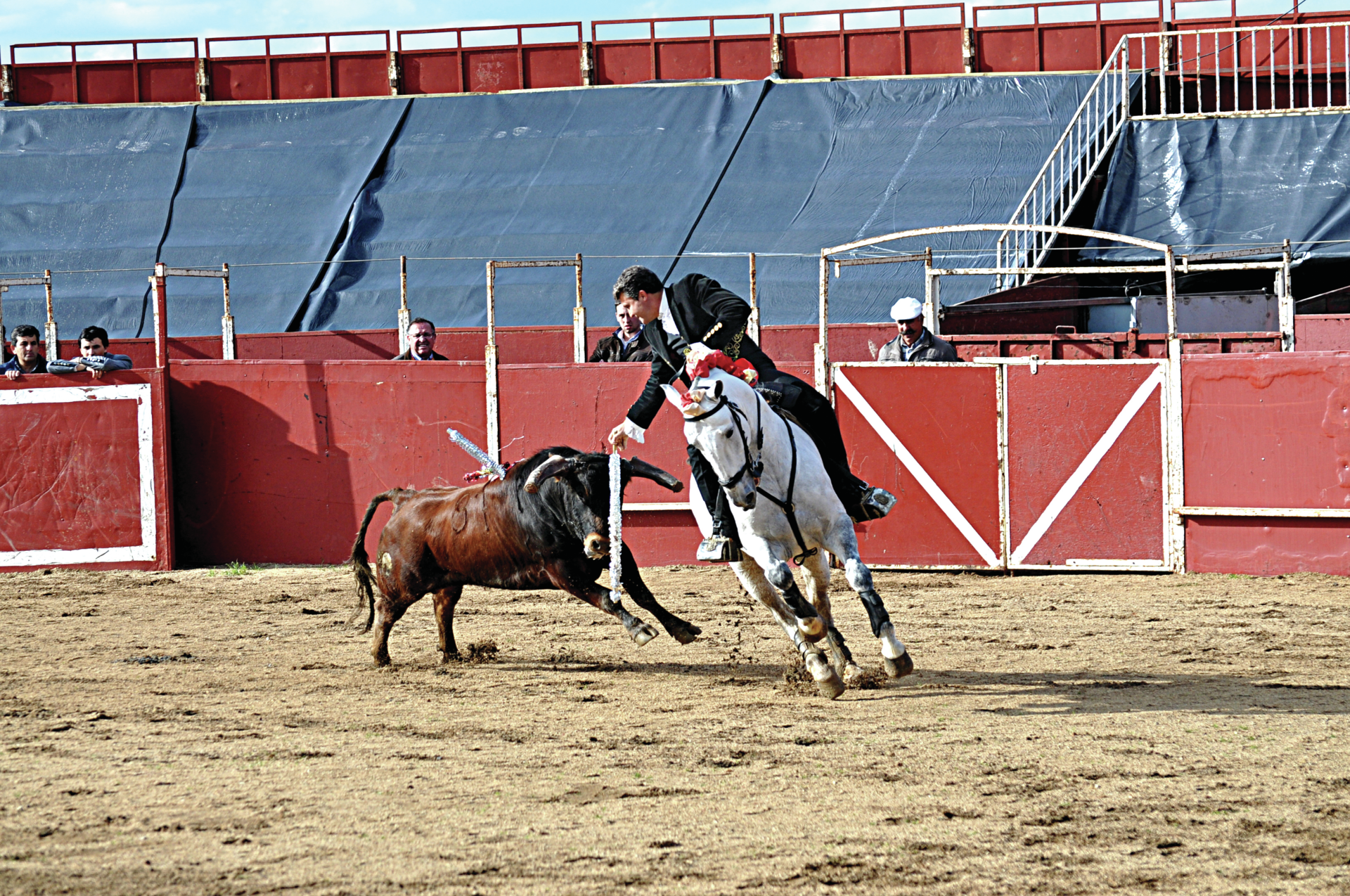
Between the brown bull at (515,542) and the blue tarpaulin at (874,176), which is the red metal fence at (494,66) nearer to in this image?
the blue tarpaulin at (874,176)

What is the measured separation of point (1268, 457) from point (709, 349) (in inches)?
232

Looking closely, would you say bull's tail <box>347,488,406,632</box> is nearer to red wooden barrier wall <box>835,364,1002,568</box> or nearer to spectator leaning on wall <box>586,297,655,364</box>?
spectator leaning on wall <box>586,297,655,364</box>

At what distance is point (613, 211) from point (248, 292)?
628 cm

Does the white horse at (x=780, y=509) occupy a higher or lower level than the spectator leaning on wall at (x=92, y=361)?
lower

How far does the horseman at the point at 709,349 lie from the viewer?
721 cm

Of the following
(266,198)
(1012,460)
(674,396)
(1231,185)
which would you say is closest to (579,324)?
(1012,460)

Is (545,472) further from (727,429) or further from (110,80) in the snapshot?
(110,80)

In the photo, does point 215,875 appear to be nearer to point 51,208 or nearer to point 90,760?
point 90,760

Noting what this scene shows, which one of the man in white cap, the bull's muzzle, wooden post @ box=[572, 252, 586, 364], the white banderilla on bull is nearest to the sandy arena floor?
the white banderilla on bull

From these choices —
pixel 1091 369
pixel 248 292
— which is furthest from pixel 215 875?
pixel 248 292

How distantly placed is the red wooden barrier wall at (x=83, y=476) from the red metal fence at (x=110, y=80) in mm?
18291

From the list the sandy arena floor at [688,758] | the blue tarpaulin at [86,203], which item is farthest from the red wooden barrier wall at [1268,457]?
the blue tarpaulin at [86,203]

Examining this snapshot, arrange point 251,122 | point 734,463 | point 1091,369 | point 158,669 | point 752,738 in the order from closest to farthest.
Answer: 1. point 752,738
2. point 734,463
3. point 158,669
4. point 1091,369
5. point 251,122

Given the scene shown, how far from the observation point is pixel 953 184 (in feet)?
76.7
